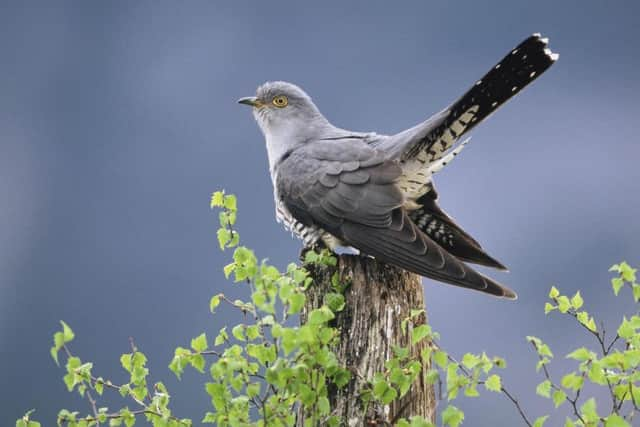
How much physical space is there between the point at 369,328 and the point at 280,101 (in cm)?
242

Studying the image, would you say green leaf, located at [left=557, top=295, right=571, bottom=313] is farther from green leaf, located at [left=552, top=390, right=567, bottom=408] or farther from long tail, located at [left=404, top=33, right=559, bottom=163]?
long tail, located at [left=404, top=33, right=559, bottom=163]

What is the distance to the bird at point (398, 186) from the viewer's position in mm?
3965

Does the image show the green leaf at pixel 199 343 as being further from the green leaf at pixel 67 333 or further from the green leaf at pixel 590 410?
the green leaf at pixel 590 410

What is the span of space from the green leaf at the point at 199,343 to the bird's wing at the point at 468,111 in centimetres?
186

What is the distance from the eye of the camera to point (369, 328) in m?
3.58

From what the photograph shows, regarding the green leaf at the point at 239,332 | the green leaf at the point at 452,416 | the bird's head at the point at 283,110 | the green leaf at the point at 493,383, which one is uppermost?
the bird's head at the point at 283,110

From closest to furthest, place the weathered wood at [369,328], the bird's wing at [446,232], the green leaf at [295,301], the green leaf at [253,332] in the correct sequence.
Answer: the green leaf at [295,301]
the green leaf at [253,332]
the weathered wood at [369,328]
the bird's wing at [446,232]

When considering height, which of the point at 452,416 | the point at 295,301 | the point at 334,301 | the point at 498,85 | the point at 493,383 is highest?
the point at 498,85

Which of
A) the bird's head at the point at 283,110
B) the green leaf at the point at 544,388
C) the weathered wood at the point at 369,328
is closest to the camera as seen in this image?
the green leaf at the point at 544,388

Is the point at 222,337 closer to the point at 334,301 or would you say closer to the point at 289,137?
the point at 334,301

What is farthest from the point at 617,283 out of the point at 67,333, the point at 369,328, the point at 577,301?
the point at 67,333

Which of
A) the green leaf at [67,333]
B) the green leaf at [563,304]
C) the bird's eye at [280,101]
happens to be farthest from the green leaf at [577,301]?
the bird's eye at [280,101]

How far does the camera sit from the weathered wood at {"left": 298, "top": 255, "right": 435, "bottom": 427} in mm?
3434

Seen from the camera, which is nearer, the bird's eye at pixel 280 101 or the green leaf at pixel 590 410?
the green leaf at pixel 590 410
